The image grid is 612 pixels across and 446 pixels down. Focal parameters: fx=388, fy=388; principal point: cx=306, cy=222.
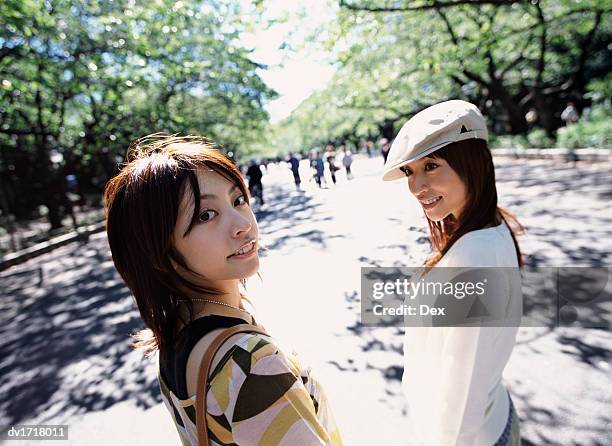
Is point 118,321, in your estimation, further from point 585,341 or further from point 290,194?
point 290,194

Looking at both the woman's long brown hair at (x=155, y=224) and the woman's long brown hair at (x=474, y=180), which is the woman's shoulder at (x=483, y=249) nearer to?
the woman's long brown hair at (x=474, y=180)

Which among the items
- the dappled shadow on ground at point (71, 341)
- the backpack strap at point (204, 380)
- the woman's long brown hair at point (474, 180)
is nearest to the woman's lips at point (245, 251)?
the backpack strap at point (204, 380)

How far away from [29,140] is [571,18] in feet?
87.1

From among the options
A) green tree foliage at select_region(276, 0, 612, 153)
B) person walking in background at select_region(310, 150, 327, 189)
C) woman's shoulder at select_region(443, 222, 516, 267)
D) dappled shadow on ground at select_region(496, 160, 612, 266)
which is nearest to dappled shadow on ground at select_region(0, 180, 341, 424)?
woman's shoulder at select_region(443, 222, 516, 267)

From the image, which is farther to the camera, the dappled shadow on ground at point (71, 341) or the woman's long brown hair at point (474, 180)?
the dappled shadow on ground at point (71, 341)

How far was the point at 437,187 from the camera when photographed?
4.82 ft

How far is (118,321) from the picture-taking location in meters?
5.61

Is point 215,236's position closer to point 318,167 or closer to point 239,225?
point 239,225

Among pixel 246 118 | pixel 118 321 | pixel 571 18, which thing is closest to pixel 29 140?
pixel 246 118

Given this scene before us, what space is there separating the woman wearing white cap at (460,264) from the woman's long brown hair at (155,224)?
2.55ft

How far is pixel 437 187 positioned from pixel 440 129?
0.23 m

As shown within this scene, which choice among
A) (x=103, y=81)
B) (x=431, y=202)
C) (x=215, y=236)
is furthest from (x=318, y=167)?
(x=215, y=236)

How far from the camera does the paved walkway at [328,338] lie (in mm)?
2992

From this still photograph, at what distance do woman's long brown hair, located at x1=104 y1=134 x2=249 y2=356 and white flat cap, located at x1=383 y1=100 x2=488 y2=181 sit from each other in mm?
700
